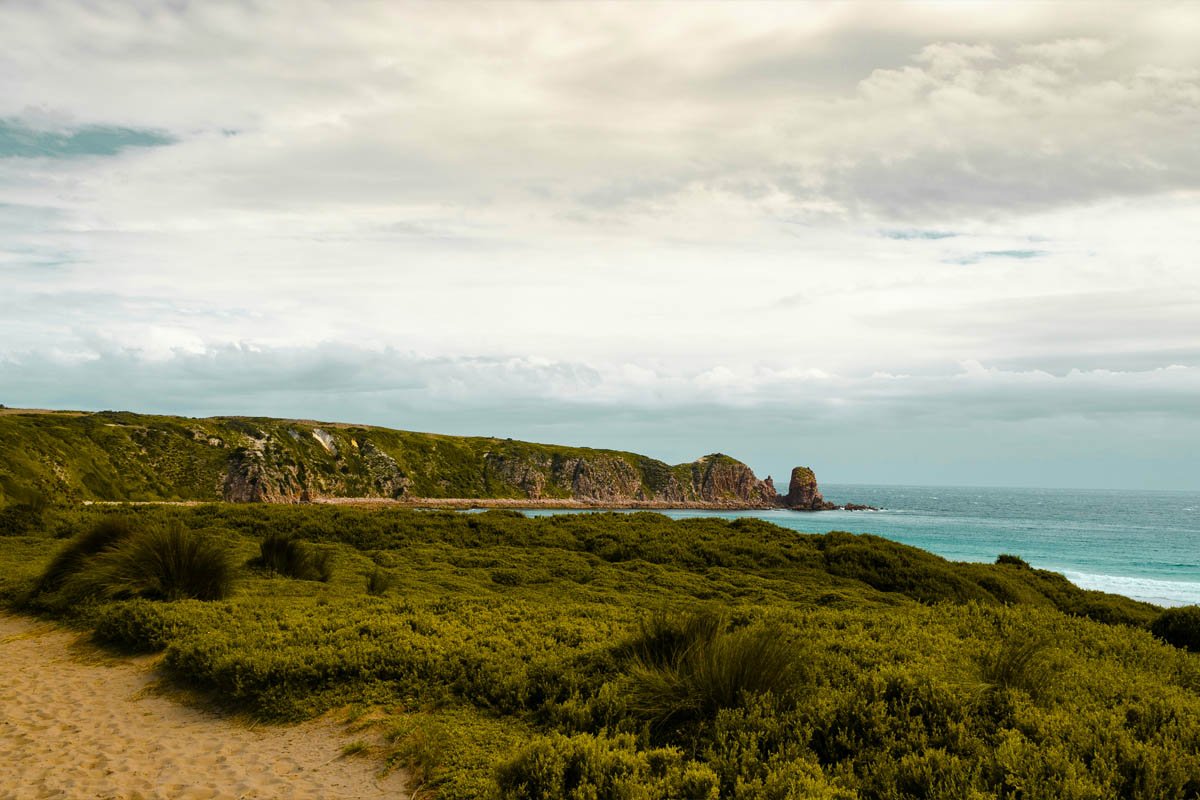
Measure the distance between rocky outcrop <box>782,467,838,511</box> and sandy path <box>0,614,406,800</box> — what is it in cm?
16340

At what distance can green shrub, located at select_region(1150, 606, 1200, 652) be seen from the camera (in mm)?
16136

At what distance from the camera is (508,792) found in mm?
6156

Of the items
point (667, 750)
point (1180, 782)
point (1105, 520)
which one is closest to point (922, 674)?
point (1180, 782)

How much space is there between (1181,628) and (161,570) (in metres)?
22.0

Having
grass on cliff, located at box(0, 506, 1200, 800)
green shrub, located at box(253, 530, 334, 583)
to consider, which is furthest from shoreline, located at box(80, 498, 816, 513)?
grass on cliff, located at box(0, 506, 1200, 800)

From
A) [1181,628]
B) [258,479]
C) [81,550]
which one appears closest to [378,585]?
[81,550]

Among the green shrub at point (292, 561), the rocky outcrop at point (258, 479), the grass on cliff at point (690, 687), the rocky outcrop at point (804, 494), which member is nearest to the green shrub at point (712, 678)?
the grass on cliff at point (690, 687)

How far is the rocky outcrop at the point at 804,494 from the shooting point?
540 ft

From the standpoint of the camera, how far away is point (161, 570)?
14547 millimetres

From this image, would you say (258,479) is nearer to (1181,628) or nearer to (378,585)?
(378,585)

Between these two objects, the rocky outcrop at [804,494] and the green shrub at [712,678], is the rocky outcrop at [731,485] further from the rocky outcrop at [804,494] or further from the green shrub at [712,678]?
the green shrub at [712,678]

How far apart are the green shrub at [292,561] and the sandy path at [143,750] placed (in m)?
7.58

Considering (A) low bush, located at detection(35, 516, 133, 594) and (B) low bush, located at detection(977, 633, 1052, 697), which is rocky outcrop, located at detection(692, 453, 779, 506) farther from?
(B) low bush, located at detection(977, 633, 1052, 697)

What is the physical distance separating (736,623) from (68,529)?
24844 millimetres
